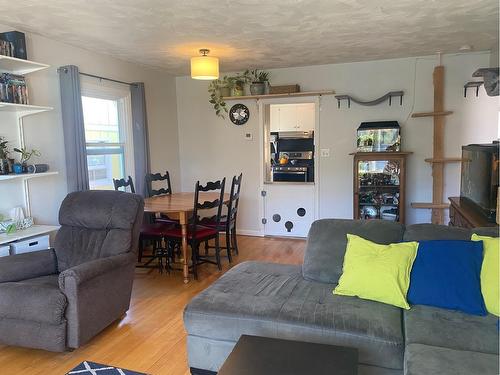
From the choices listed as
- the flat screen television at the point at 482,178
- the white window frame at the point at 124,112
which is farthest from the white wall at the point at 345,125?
the white window frame at the point at 124,112

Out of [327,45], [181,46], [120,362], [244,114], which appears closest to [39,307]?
[120,362]

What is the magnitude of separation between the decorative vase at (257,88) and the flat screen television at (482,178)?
2.65 metres

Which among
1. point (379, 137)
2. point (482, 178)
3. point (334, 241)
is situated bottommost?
point (334, 241)

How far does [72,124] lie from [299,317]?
114 inches

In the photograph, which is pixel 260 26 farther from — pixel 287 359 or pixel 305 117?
pixel 305 117

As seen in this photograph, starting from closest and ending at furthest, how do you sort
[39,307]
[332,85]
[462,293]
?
[462,293], [39,307], [332,85]

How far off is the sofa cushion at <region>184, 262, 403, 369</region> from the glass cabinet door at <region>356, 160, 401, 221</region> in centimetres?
262

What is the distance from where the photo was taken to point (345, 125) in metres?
5.07

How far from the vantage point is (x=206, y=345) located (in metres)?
2.12

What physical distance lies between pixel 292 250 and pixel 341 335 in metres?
3.02

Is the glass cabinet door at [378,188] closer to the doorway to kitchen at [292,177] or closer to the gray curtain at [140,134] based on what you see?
Answer: the doorway to kitchen at [292,177]

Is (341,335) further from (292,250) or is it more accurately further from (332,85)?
(332,85)

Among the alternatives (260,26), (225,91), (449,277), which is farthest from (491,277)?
(225,91)

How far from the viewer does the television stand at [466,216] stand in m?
2.75
